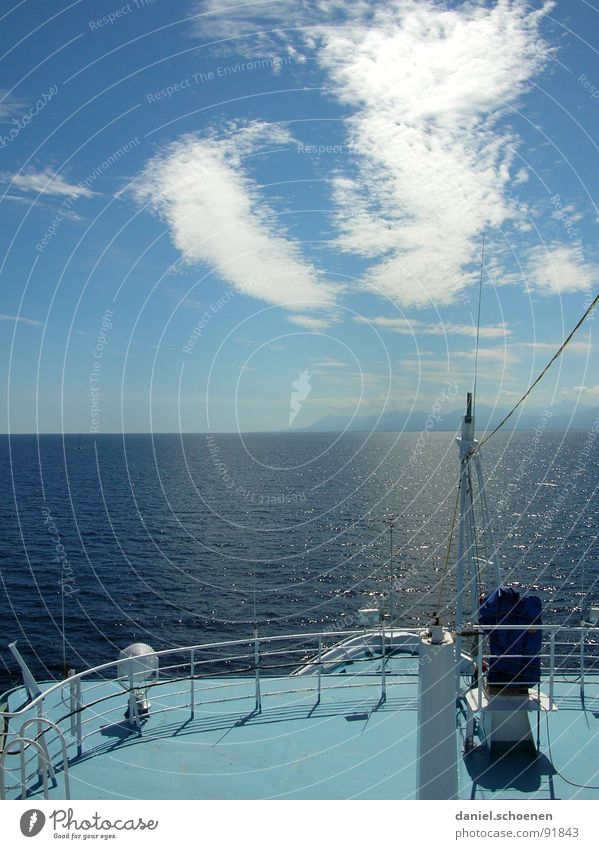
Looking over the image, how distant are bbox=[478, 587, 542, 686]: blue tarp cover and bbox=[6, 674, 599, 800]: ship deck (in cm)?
64

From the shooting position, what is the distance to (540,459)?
125 meters

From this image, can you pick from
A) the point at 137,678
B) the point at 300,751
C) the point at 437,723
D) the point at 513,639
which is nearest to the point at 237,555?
the point at 137,678

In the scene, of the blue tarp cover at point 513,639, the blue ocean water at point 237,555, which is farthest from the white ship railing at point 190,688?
the blue ocean water at point 237,555

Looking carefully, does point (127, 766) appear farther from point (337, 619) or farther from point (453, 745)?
point (337, 619)

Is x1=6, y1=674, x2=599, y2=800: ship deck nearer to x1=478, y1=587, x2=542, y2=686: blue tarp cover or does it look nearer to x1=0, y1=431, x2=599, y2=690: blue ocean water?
x1=478, y1=587, x2=542, y2=686: blue tarp cover

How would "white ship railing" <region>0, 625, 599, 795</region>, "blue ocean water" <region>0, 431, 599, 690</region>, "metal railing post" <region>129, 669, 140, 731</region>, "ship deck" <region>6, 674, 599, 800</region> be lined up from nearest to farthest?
"ship deck" <region>6, 674, 599, 800</region> < "white ship railing" <region>0, 625, 599, 795</region> < "metal railing post" <region>129, 669, 140, 731</region> < "blue ocean water" <region>0, 431, 599, 690</region>

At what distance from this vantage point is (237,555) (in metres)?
47.8

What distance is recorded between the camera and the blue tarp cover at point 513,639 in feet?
26.6

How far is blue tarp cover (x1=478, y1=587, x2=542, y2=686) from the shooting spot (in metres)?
8.09

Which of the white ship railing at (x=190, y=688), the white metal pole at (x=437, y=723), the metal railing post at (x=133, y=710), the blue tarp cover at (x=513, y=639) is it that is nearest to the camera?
the white metal pole at (x=437, y=723)

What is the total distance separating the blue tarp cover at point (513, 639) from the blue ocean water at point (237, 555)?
6307mm

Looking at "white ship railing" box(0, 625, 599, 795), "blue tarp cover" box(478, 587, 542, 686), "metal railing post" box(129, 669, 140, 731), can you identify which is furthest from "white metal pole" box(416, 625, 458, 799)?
"metal railing post" box(129, 669, 140, 731)

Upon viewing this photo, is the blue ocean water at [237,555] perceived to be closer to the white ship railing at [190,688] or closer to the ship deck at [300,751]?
the white ship railing at [190,688]

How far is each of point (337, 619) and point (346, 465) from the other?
86425 mm
